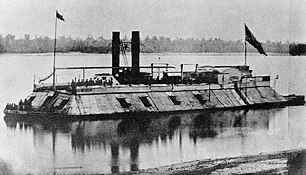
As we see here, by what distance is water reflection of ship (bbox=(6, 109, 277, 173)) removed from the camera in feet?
89.7

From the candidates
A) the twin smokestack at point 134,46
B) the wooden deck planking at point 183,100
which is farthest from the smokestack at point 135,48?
the wooden deck planking at point 183,100

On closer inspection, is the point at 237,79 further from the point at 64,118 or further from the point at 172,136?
the point at 64,118

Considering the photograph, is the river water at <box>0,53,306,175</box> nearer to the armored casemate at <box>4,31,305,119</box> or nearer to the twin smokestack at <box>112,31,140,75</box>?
the armored casemate at <box>4,31,305,119</box>

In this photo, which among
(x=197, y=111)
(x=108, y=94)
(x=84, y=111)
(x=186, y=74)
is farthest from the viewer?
(x=186, y=74)

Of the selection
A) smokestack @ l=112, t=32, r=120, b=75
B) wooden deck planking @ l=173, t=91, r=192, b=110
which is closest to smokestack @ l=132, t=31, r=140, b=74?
smokestack @ l=112, t=32, r=120, b=75

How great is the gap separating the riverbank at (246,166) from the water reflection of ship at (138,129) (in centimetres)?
219

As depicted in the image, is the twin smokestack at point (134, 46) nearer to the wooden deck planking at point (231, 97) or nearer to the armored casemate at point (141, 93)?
the armored casemate at point (141, 93)

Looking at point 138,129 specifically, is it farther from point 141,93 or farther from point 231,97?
point 231,97

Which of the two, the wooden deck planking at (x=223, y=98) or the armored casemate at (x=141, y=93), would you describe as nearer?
the armored casemate at (x=141, y=93)

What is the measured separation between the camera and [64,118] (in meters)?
31.6

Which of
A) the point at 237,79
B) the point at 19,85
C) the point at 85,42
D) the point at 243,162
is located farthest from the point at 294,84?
the point at 243,162

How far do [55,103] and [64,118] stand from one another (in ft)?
5.33

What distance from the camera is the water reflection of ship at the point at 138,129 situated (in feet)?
89.7

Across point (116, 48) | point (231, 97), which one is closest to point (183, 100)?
point (231, 97)
